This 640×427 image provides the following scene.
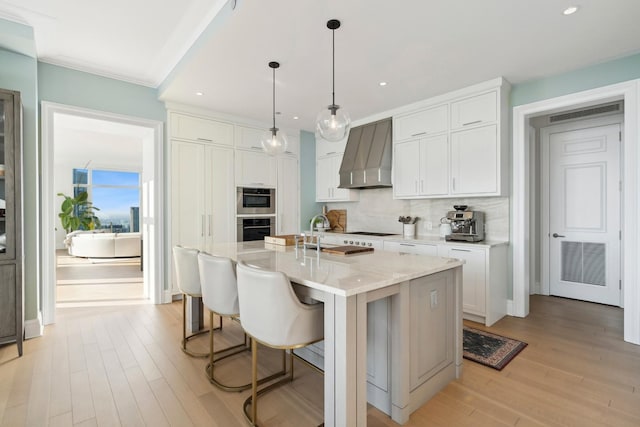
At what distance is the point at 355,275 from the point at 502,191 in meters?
2.57

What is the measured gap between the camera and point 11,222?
260cm

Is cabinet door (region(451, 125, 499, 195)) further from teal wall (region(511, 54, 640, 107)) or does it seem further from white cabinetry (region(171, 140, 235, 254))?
white cabinetry (region(171, 140, 235, 254))

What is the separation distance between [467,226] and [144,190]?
14.4 ft

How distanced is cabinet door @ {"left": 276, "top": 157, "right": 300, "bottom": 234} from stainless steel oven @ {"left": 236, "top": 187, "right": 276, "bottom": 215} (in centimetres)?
12

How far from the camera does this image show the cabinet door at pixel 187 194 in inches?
165

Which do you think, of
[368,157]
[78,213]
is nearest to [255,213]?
[368,157]

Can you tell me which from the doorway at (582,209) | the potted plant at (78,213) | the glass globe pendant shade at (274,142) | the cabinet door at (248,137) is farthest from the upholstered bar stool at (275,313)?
the potted plant at (78,213)

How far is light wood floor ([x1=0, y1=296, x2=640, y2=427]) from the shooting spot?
181 cm

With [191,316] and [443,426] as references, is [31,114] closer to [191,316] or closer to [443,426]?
[191,316]

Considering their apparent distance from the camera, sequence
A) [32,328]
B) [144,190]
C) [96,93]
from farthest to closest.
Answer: [144,190]
[96,93]
[32,328]

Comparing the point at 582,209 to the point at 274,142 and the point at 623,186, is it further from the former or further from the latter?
the point at 274,142

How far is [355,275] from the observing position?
1719 mm

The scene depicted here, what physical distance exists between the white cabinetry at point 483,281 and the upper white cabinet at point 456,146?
677mm

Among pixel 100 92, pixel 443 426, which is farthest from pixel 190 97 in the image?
pixel 443 426
